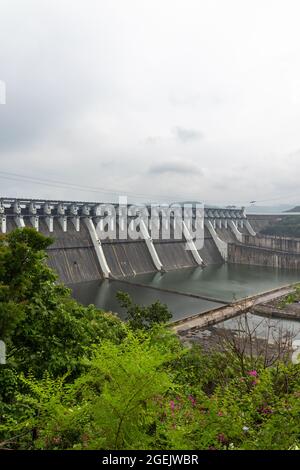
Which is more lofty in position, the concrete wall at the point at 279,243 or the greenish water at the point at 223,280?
the concrete wall at the point at 279,243

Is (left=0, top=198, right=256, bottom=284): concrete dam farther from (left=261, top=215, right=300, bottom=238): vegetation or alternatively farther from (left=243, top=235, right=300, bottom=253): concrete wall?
(left=261, top=215, right=300, bottom=238): vegetation

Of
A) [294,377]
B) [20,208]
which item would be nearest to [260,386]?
[294,377]

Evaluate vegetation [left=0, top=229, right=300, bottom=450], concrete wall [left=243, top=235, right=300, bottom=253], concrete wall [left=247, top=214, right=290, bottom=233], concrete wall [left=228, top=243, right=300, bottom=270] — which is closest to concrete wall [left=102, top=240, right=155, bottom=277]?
concrete wall [left=228, top=243, right=300, bottom=270]

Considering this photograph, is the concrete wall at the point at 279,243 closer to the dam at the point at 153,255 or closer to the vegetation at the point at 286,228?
the dam at the point at 153,255

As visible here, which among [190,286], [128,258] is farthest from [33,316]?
[128,258]

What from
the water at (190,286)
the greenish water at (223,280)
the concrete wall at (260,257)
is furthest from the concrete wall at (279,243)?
the water at (190,286)

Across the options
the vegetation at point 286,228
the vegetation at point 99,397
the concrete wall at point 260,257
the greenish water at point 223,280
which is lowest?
the greenish water at point 223,280
